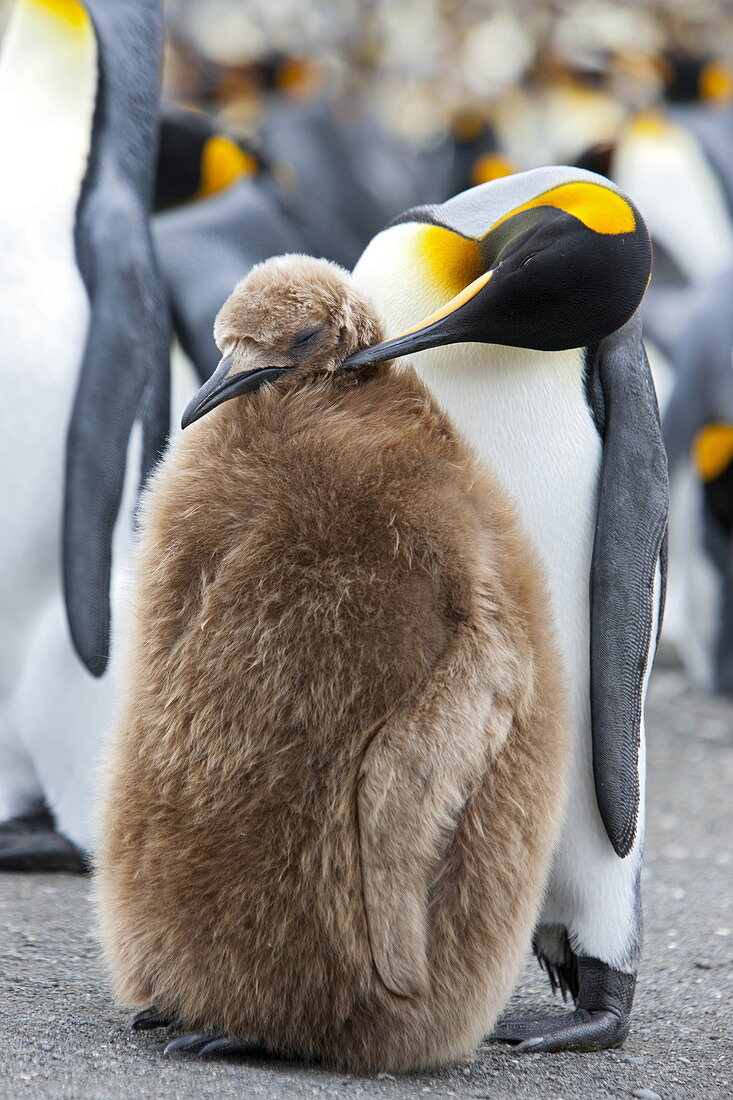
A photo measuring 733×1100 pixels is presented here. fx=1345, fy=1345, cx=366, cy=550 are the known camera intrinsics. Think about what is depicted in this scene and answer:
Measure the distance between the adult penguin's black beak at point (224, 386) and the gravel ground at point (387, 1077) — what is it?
2.29ft

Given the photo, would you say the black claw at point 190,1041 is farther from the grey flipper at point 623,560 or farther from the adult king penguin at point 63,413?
the adult king penguin at point 63,413

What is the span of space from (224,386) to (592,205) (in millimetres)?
544

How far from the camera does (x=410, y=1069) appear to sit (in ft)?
5.13

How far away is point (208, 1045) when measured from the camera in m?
1.49

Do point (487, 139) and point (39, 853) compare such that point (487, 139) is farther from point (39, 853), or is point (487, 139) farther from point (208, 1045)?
point (208, 1045)

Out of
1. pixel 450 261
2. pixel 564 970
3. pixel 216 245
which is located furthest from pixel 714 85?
pixel 564 970

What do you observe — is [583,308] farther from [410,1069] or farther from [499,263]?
[410,1069]

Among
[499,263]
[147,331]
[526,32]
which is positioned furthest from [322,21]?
[499,263]

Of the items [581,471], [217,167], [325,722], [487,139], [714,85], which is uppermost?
[714,85]

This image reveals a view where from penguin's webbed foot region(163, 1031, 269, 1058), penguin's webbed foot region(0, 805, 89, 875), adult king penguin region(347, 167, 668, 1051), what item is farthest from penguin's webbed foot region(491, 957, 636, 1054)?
A: penguin's webbed foot region(0, 805, 89, 875)

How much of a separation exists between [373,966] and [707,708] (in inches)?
129

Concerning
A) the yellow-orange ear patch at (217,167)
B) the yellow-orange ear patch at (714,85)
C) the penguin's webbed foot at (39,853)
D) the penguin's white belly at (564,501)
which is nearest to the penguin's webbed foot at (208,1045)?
the penguin's white belly at (564,501)

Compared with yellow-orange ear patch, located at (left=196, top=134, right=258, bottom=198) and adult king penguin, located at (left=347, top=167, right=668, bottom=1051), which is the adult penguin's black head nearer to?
adult king penguin, located at (left=347, top=167, right=668, bottom=1051)

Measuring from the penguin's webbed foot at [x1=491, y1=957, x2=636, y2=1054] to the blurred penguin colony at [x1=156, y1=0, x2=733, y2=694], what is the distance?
1563 millimetres
